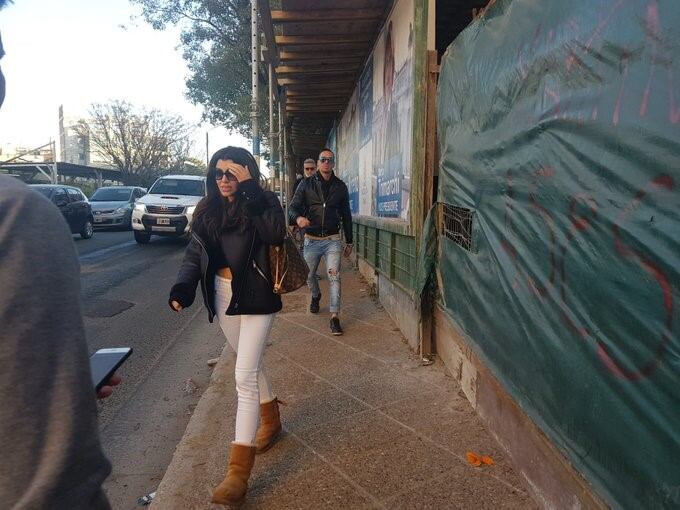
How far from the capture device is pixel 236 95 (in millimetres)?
23391

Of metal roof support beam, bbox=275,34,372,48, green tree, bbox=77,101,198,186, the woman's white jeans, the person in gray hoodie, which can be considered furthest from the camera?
green tree, bbox=77,101,198,186

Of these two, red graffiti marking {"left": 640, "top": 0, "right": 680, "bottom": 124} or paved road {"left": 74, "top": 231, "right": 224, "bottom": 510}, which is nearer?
red graffiti marking {"left": 640, "top": 0, "right": 680, "bottom": 124}

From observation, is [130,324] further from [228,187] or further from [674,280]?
[674,280]

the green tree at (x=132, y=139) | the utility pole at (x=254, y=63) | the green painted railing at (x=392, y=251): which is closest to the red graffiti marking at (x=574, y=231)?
the green painted railing at (x=392, y=251)

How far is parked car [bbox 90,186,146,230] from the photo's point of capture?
65.2ft

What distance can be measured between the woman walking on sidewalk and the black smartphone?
1.53 m

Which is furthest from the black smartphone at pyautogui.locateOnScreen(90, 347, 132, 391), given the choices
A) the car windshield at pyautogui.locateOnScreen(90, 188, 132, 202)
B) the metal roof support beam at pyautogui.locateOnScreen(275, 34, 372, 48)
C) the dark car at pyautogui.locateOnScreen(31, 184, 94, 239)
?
the car windshield at pyautogui.locateOnScreen(90, 188, 132, 202)

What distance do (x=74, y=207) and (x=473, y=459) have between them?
16317mm

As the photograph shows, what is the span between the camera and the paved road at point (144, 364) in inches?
139

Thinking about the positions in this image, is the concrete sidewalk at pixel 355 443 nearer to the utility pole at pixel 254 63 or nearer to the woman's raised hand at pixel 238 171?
the woman's raised hand at pixel 238 171

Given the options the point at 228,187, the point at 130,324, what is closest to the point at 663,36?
the point at 228,187

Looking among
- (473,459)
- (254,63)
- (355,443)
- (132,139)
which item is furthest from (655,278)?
(132,139)

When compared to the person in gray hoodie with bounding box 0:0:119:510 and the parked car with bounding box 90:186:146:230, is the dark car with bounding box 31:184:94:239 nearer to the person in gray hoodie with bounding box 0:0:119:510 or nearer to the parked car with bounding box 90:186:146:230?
the parked car with bounding box 90:186:146:230

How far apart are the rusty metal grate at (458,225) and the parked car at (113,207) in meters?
17.8
